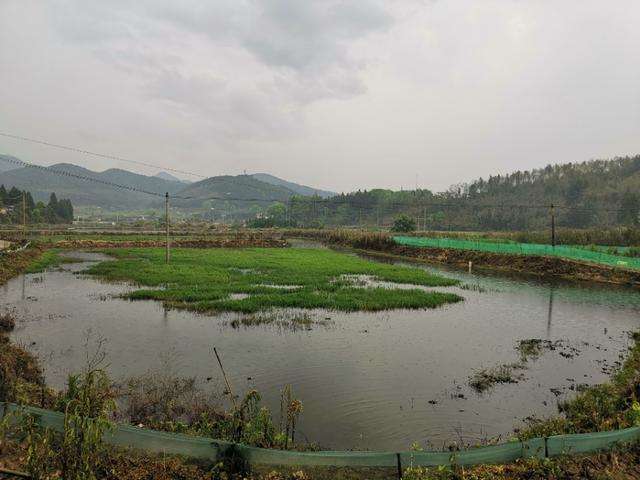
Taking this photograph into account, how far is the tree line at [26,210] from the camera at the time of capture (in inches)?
3593

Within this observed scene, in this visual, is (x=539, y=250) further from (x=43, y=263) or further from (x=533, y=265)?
(x=43, y=263)

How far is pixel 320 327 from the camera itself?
1717 cm

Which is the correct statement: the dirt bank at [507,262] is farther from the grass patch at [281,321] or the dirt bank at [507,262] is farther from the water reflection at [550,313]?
the grass patch at [281,321]

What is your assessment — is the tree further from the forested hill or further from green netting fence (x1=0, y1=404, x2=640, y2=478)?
green netting fence (x1=0, y1=404, x2=640, y2=478)

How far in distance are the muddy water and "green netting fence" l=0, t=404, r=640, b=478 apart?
2.26 m

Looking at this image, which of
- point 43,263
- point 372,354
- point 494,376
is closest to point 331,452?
point 494,376

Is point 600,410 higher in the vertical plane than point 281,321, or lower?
higher

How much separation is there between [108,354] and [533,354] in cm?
1448

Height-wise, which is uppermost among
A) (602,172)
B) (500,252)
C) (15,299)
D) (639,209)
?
(602,172)

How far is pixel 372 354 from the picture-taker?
14.1 metres

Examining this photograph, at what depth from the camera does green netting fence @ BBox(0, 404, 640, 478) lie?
20.1 feet

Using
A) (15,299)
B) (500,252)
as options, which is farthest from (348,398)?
(500,252)

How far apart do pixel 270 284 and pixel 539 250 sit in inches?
1066

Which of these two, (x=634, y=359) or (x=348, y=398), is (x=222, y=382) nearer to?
(x=348, y=398)
